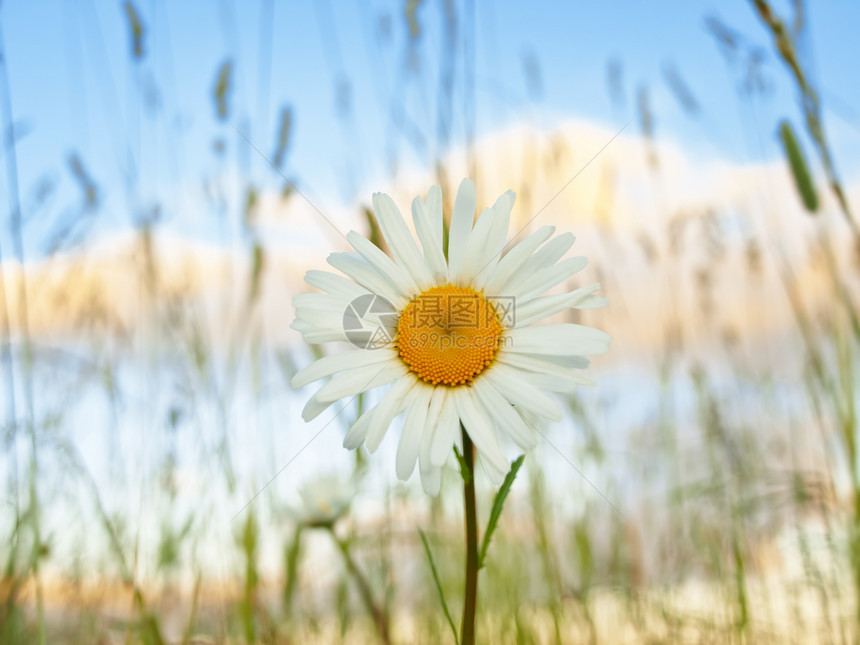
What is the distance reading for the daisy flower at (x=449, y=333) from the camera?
734 mm

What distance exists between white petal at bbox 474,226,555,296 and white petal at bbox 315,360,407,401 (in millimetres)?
144

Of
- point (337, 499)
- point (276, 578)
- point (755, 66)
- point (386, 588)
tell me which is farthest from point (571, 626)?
point (755, 66)

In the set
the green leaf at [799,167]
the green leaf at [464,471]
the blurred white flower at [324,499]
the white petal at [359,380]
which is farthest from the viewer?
the blurred white flower at [324,499]

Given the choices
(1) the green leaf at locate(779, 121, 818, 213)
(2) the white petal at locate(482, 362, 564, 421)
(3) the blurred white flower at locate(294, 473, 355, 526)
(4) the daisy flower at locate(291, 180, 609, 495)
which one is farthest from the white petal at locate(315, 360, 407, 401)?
(1) the green leaf at locate(779, 121, 818, 213)

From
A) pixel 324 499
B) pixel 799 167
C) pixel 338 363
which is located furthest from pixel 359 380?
pixel 799 167

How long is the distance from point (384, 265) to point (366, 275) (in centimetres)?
3

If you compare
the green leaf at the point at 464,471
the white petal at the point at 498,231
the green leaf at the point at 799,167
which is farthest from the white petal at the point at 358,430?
the green leaf at the point at 799,167

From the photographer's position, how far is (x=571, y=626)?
1739 millimetres

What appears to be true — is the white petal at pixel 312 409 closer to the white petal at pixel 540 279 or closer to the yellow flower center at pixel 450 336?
the yellow flower center at pixel 450 336

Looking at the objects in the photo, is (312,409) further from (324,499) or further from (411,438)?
(324,499)

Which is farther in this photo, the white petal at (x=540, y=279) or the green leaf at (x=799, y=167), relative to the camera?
the green leaf at (x=799, y=167)

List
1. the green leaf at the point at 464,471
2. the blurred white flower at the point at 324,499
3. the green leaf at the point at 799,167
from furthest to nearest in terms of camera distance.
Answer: the blurred white flower at the point at 324,499, the green leaf at the point at 799,167, the green leaf at the point at 464,471

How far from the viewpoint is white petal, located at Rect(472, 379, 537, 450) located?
720 mm

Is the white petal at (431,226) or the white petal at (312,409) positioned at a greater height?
the white petal at (431,226)
